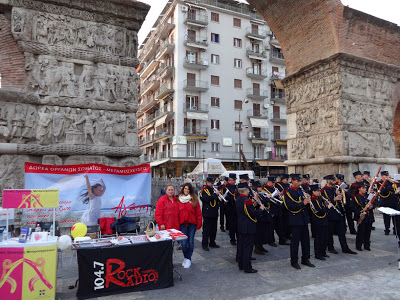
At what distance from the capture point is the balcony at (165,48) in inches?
1320

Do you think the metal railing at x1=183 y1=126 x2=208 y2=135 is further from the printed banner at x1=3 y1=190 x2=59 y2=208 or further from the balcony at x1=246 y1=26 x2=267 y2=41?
the printed banner at x1=3 y1=190 x2=59 y2=208

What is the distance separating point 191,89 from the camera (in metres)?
33.4

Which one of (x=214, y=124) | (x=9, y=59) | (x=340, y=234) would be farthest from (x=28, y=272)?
(x=214, y=124)

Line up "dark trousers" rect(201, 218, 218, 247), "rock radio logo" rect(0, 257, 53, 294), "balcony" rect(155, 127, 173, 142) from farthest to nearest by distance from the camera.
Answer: "balcony" rect(155, 127, 173, 142) < "dark trousers" rect(201, 218, 218, 247) < "rock radio logo" rect(0, 257, 53, 294)

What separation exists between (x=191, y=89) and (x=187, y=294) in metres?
30.1

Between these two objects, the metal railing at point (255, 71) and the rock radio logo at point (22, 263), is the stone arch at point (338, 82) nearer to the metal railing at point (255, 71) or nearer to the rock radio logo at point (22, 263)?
the rock radio logo at point (22, 263)

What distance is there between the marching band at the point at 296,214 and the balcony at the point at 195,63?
26199mm

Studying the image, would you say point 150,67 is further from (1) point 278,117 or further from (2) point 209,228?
(2) point 209,228

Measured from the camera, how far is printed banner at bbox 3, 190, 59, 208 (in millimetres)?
4844

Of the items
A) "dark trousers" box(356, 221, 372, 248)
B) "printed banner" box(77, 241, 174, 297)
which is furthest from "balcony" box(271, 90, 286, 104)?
"printed banner" box(77, 241, 174, 297)

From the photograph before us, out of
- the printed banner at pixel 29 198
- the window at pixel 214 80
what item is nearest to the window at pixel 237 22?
the window at pixel 214 80

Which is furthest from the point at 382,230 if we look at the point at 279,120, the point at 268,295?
the point at 279,120

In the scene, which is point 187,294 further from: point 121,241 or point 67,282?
point 67,282

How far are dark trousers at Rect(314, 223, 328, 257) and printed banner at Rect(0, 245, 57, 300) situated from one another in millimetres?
5194
